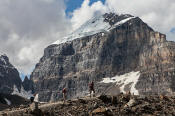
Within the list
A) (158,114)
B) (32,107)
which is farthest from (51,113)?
(158,114)

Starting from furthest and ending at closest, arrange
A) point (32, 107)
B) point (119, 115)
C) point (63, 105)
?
point (63, 105) → point (32, 107) → point (119, 115)

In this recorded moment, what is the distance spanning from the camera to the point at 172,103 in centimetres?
3434

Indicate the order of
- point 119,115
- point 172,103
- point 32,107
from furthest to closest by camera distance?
point 172,103 < point 32,107 < point 119,115

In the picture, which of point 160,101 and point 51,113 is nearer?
point 51,113

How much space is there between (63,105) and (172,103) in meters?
11.8

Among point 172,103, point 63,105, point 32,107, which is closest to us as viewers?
point 32,107

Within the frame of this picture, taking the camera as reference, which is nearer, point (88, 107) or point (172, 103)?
point (88, 107)

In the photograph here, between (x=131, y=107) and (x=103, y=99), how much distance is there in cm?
404

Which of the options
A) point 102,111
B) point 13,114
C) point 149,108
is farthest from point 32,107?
point 149,108

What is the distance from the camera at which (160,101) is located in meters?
34.8

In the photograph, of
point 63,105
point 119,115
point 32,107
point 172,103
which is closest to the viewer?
point 119,115

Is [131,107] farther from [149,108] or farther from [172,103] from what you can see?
[172,103]

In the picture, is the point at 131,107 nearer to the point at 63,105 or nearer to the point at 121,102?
the point at 121,102

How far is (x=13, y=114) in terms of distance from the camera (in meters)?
29.7
